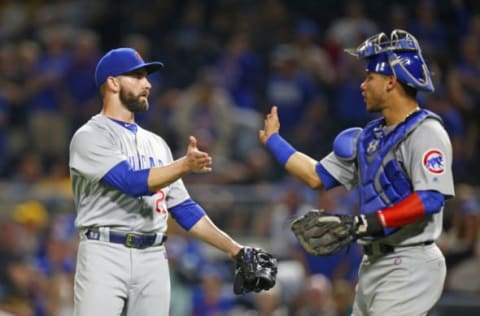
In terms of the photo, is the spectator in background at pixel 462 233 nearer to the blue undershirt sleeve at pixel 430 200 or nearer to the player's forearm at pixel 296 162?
the player's forearm at pixel 296 162

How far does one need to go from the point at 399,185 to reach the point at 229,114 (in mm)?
6428

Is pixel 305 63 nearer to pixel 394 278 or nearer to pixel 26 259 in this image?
pixel 26 259

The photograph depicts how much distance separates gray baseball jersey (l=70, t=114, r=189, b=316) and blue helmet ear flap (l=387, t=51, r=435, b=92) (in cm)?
143

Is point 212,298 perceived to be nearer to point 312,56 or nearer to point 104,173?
point 312,56

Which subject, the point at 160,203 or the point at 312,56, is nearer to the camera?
the point at 160,203

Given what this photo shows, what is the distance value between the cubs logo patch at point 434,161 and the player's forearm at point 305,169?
0.77 meters

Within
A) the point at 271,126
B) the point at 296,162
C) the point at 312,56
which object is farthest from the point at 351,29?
the point at 296,162

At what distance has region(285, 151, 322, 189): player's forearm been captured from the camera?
582 centimetres

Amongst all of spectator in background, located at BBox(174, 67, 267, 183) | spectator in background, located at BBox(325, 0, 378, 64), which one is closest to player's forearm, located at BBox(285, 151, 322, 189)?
spectator in background, located at BBox(174, 67, 267, 183)

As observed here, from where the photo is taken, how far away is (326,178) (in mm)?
5785

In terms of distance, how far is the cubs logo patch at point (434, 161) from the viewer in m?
5.18

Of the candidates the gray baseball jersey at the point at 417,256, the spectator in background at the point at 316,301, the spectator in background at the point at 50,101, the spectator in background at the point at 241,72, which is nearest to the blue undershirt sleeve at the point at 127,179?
the gray baseball jersey at the point at 417,256

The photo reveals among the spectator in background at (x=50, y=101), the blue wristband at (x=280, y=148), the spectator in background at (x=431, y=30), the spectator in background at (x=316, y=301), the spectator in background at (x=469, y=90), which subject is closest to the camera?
the blue wristband at (x=280, y=148)

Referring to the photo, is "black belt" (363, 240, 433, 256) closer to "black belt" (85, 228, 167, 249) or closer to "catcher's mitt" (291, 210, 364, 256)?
"catcher's mitt" (291, 210, 364, 256)
